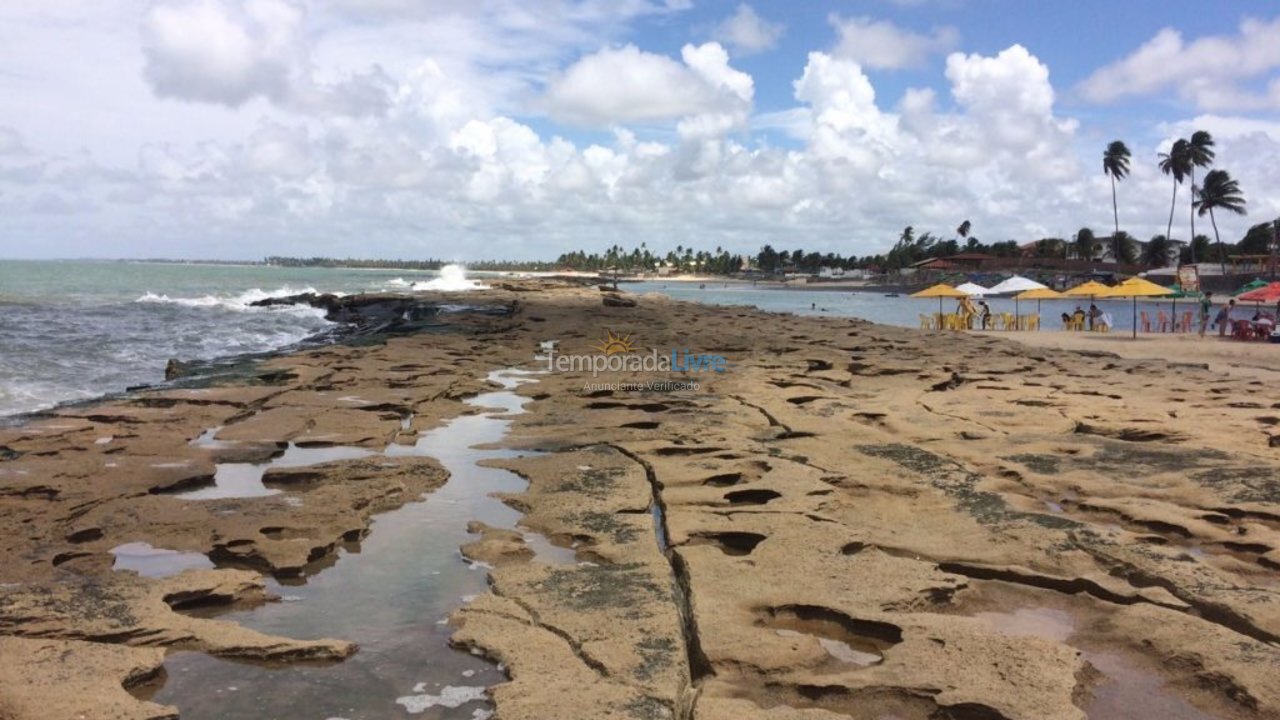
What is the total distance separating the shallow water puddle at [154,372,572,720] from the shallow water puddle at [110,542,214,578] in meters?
0.62

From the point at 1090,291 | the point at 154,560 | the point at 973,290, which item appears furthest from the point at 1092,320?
the point at 154,560

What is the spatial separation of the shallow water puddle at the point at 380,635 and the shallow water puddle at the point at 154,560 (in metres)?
0.62

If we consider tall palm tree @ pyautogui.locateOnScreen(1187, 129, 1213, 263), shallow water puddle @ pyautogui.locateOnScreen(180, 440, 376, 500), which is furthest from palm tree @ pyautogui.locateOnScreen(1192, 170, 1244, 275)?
shallow water puddle @ pyautogui.locateOnScreen(180, 440, 376, 500)

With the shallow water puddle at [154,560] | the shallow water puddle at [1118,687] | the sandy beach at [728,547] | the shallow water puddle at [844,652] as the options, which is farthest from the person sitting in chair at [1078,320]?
the shallow water puddle at [154,560]

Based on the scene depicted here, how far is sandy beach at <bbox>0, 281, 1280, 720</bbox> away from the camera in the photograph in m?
3.59

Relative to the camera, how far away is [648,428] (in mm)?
9266

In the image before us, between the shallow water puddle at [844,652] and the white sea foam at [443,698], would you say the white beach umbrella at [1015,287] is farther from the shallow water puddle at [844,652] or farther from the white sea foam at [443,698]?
the white sea foam at [443,698]

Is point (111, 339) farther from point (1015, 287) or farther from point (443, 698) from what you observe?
point (1015, 287)

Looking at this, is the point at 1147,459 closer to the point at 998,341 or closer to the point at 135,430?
the point at 135,430

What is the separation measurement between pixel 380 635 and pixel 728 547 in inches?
88.4

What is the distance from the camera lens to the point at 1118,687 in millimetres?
3650

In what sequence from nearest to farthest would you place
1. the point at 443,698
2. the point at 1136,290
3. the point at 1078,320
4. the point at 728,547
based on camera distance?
1. the point at 443,698
2. the point at 728,547
3. the point at 1136,290
4. the point at 1078,320

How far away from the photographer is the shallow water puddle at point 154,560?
4918 mm

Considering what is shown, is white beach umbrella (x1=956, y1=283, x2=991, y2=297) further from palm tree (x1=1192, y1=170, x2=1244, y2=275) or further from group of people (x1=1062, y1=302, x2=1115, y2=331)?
palm tree (x1=1192, y1=170, x2=1244, y2=275)
